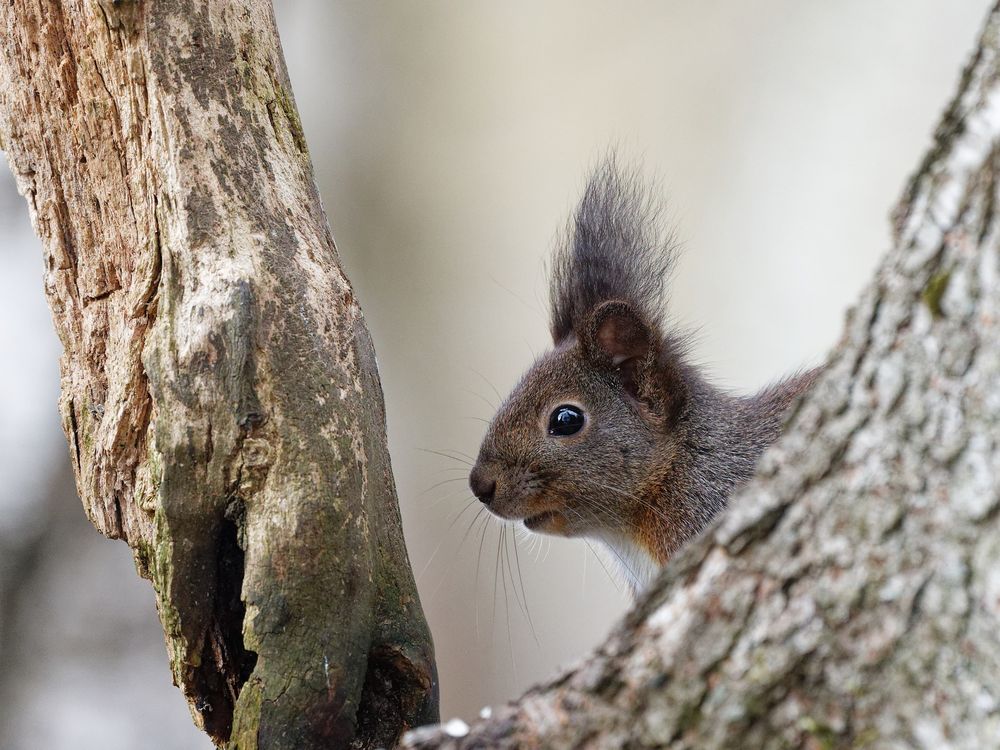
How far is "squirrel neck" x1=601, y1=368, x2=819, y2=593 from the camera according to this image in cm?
146

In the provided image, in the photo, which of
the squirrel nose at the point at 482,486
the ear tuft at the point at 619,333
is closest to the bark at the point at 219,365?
the squirrel nose at the point at 482,486

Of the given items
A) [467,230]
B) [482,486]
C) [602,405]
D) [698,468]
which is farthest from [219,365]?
[467,230]

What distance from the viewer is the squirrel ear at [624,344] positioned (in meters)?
1.46

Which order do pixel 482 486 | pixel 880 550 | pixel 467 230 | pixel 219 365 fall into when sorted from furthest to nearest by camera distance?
pixel 467 230, pixel 482 486, pixel 219 365, pixel 880 550

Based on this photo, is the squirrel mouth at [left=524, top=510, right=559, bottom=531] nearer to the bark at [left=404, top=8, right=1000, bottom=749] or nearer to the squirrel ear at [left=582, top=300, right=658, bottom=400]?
the squirrel ear at [left=582, top=300, right=658, bottom=400]

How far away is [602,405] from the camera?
1486 millimetres

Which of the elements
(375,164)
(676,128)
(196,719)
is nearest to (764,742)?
(196,719)

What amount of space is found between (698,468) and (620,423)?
0.45 ft

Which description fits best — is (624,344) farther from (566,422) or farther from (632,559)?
(632,559)

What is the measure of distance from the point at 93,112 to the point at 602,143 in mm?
1528

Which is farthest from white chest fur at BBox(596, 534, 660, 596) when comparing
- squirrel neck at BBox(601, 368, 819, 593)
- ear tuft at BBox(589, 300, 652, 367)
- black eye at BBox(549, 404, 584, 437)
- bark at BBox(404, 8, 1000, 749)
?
bark at BBox(404, 8, 1000, 749)

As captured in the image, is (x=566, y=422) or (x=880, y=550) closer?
(x=880, y=550)

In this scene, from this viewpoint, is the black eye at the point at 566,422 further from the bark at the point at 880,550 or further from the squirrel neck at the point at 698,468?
the bark at the point at 880,550

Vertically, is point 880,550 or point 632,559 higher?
point 880,550
